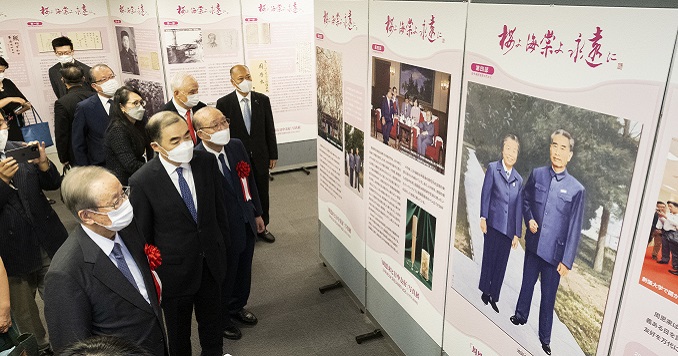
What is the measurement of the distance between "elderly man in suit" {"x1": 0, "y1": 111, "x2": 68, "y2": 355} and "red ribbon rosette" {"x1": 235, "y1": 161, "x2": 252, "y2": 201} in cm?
119

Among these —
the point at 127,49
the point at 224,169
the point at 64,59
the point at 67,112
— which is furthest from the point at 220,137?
the point at 127,49

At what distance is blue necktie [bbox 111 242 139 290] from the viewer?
1.98 m

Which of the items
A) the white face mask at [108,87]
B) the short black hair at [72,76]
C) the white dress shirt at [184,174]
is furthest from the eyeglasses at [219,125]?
the short black hair at [72,76]

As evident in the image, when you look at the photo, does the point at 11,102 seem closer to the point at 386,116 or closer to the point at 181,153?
the point at 181,153

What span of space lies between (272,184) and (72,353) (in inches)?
207

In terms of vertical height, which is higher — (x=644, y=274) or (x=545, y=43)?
(x=545, y=43)

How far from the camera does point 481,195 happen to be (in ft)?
7.08

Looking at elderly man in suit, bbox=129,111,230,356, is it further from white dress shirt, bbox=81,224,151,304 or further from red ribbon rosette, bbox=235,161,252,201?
white dress shirt, bbox=81,224,151,304

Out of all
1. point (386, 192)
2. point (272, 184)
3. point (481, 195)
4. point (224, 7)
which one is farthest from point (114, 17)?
point (481, 195)

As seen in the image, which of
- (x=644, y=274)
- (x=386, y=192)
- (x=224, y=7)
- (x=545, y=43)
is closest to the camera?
(x=644, y=274)

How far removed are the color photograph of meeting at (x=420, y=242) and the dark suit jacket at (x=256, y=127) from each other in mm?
2152

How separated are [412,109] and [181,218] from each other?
4.59ft

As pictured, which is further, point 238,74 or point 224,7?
point 224,7

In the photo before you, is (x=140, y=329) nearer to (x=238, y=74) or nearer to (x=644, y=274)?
(x=644, y=274)
